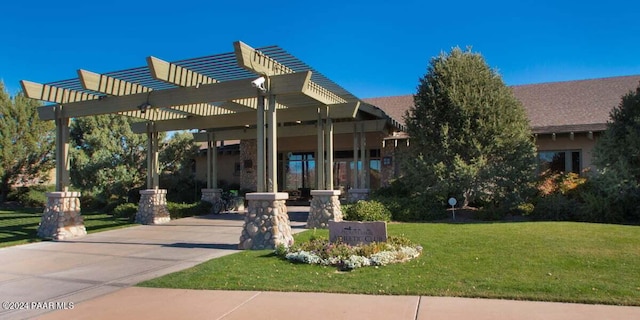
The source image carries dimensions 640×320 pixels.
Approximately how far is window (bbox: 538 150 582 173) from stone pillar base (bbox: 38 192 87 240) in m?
16.5

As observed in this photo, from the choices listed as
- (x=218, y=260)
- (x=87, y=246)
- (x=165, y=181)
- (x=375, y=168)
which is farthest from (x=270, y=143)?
(x=165, y=181)

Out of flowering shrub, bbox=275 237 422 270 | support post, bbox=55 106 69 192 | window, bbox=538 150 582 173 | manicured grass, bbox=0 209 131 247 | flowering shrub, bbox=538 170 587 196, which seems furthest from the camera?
window, bbox=538 150 582 173

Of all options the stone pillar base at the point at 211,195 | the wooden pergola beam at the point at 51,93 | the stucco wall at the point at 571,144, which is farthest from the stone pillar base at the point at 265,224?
the stucco wall at the point at 571,144

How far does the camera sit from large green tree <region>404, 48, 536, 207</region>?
557 inches

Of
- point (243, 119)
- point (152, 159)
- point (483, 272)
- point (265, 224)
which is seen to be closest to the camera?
point (483, 272)

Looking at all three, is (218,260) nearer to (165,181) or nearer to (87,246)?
(87,246)

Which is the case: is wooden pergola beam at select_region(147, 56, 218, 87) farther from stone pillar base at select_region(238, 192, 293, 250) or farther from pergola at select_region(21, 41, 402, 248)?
stone pillar base at select_region(238, 192, 293, 250)

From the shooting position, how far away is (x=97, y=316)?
5.20m

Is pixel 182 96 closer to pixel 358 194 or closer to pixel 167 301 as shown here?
pixel 167 301

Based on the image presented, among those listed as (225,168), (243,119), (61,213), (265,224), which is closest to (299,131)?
(243,119)

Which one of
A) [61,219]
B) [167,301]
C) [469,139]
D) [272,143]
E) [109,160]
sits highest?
[469,139]

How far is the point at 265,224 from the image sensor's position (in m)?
9.40

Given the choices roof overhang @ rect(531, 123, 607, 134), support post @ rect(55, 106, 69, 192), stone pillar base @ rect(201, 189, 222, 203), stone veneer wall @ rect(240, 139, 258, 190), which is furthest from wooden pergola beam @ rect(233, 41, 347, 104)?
stone veneer wall @ rect(240, 139, 258, 190)

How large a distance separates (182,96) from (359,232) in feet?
19.4
